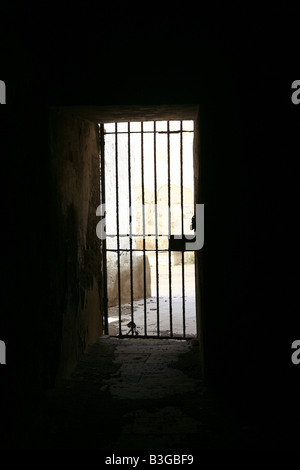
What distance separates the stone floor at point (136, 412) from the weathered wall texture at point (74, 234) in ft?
0.83

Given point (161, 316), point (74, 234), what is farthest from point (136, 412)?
point (161, 316)

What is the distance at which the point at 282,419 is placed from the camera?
289 cm

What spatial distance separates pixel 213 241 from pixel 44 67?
1488 mm

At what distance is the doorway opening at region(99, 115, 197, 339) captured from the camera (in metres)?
5.18

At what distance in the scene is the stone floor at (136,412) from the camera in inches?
104

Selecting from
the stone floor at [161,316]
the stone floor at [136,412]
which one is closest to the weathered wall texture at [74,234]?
the stone floor at [136,412]

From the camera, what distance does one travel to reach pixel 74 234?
380cm

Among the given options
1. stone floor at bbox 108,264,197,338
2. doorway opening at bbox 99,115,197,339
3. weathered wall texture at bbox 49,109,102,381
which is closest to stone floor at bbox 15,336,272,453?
weathered wall texture at bbox 49,109,102,381

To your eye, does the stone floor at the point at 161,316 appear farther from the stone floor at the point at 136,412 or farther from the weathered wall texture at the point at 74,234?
the stone floor at the point at 136,412

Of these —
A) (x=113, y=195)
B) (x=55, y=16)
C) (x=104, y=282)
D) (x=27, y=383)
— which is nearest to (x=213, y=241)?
(x=27, y=383)

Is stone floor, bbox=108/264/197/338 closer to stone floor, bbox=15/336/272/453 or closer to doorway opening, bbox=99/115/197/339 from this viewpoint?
doorway opening, bbox=99/115/197/339

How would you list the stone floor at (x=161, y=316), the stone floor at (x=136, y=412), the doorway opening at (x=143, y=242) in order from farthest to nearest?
the stone floor at (x=161, y=316) < the doorway opening at (x=143, y=242) < the stone floor at (x=136, y=412)

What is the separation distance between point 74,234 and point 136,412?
55.3 inches

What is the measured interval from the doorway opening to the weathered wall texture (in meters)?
0.27
